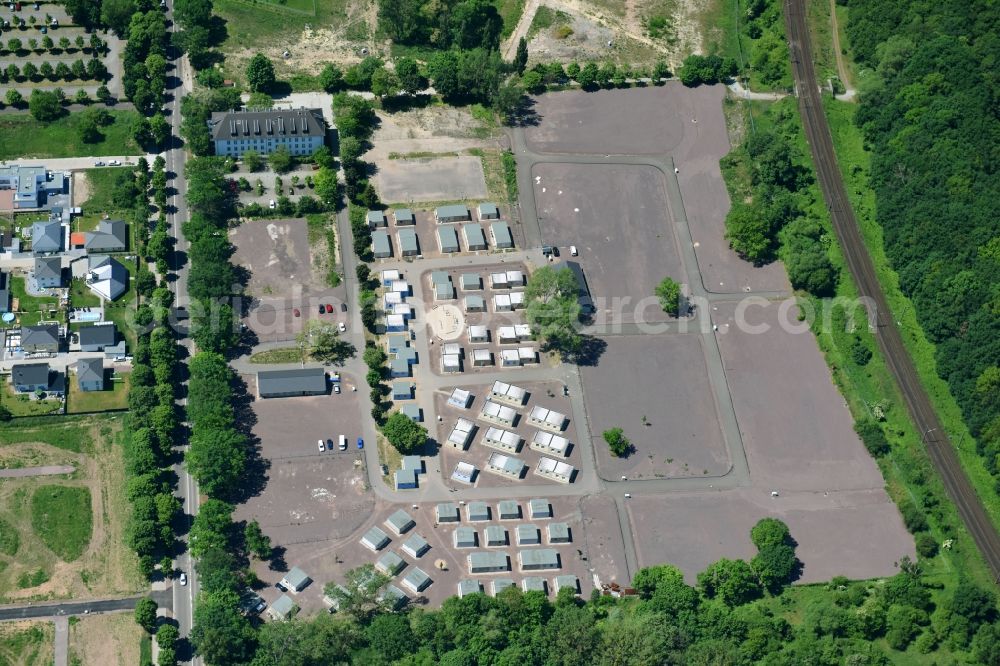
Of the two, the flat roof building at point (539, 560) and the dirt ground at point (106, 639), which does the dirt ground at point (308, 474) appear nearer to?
the dirt ground at point (106, 639)

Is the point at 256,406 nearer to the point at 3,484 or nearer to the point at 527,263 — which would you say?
the point at 3,484

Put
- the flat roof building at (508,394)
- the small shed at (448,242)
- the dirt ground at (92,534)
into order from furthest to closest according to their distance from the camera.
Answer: the small shed at (448,242) → the flat roof building at (508,394) → the dirt ground at (92,534)

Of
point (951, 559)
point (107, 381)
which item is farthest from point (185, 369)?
point (951, 559)

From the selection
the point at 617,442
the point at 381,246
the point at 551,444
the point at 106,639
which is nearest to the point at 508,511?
the point at 551,444

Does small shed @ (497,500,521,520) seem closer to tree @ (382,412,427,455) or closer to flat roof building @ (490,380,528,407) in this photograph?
tree @ (382,412,427,455)

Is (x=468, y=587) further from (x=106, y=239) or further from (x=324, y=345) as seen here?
(x=106, y=239)

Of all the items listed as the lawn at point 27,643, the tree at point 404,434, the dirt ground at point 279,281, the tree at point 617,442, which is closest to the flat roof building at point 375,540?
the tree at point 404,434
